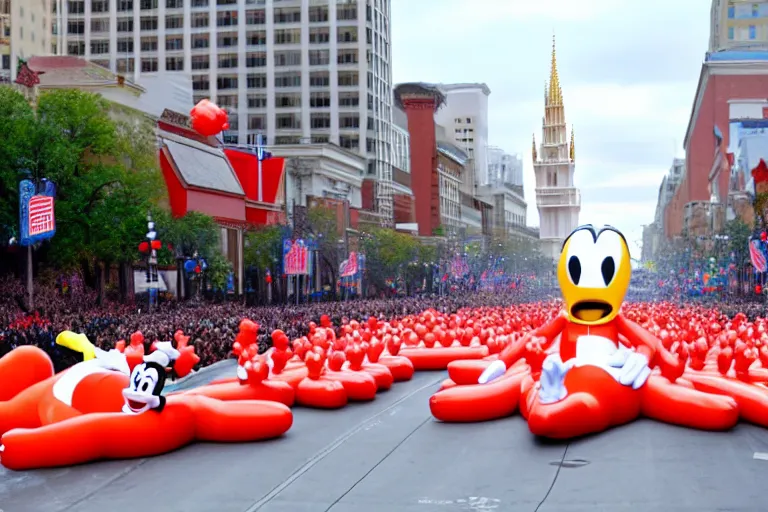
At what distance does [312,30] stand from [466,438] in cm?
8560

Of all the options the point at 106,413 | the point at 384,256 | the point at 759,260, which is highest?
the point at 384,256

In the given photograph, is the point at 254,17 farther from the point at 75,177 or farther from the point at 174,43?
the point at 75,177

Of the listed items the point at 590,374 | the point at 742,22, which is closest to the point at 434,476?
the point at 590,374

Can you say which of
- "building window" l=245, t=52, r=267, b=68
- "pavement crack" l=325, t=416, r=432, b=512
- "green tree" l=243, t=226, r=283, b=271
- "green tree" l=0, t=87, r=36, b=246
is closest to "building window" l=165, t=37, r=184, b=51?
"building window" l=245, t=52, r=267, b=68

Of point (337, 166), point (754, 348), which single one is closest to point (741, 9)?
point (337, 166)

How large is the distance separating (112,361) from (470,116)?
486 feet

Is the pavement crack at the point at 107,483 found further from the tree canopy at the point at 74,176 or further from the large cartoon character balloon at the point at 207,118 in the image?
the large cartoon character balloon at the point at 207,118

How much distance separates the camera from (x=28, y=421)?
12.4m

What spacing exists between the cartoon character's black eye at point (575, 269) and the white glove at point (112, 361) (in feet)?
18.0

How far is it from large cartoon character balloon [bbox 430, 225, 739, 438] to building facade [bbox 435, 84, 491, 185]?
140728 millimetres

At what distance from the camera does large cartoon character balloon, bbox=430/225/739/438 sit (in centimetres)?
1190

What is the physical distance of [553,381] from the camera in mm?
11867

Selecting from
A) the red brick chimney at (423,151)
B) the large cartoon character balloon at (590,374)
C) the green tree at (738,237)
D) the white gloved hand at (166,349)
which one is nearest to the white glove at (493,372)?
the large cartoon character balloon at (590,374)

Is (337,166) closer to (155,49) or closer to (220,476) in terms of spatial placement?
(155,49)
